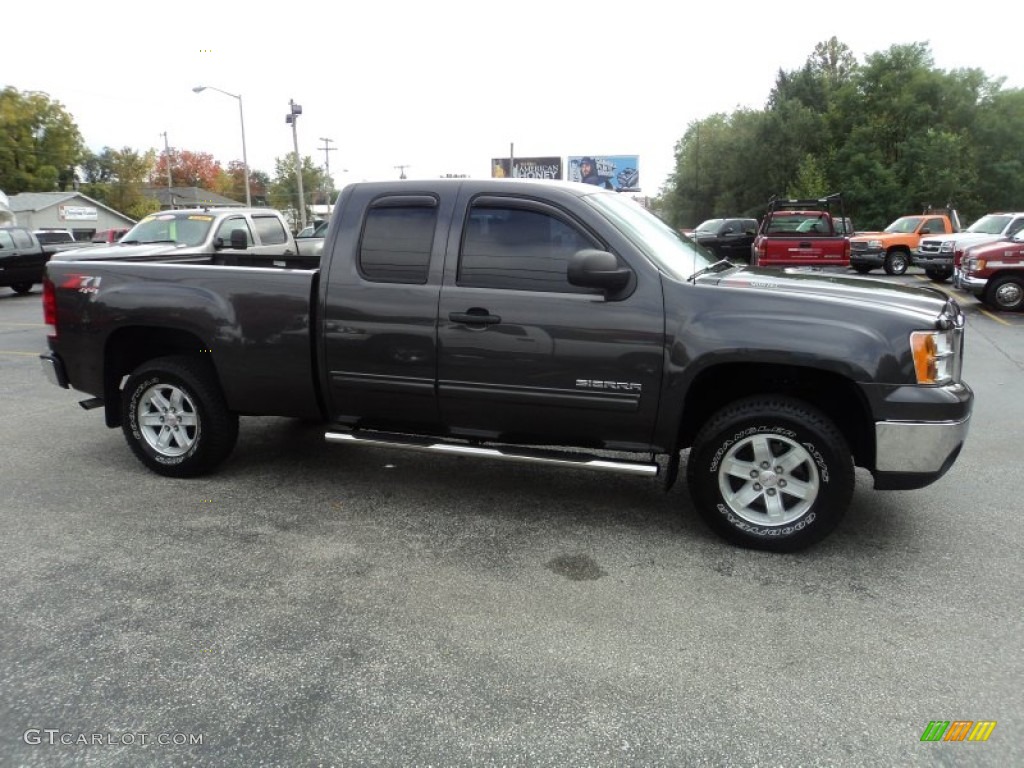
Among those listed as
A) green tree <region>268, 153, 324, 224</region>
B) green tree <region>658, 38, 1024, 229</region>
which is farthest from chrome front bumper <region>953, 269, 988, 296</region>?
green tree <region>268, 153, 324, 224</region>

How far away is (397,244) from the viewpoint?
4.47 meters

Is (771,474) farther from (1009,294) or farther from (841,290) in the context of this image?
(1009,294)

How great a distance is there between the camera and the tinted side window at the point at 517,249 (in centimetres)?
419

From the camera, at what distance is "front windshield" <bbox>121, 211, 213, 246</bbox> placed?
39.5 feet

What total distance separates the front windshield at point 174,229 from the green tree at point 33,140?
5573 cm

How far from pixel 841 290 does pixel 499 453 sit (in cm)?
204

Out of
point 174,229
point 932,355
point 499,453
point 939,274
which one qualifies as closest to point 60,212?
point 174,229

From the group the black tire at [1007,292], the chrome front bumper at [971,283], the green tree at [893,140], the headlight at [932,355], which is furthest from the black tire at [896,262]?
the headlight at [932,355]

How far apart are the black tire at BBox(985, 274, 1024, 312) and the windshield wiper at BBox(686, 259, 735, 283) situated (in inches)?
473

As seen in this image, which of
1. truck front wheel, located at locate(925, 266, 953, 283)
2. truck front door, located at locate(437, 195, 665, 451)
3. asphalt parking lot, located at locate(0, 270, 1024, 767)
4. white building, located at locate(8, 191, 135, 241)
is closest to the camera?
asphalt parking lot, located at locate(0, 270, 1024, 767)

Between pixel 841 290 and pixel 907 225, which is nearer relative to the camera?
pixel 841 290

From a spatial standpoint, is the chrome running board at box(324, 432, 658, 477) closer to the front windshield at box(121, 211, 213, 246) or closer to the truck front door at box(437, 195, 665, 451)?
the truck front door at box(437, 195, 665, 451)

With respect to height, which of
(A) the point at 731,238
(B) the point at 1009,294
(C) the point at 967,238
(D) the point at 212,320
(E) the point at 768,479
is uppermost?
(A) the point at 731,238

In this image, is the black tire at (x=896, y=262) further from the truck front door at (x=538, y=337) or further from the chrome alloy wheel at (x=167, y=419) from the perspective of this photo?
the chrome alloy wheel at (x=167, y=419)
